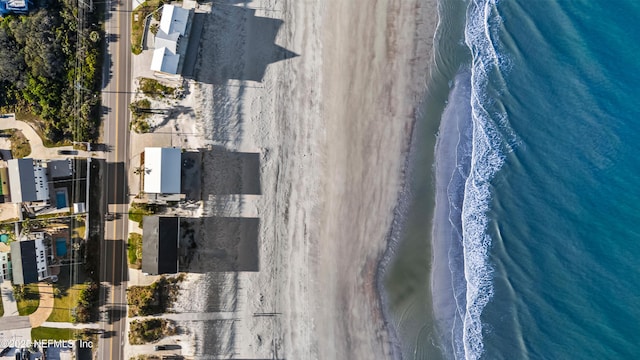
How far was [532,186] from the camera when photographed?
26906mm

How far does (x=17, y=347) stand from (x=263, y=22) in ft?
77.4

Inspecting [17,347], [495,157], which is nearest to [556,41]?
[495,157]

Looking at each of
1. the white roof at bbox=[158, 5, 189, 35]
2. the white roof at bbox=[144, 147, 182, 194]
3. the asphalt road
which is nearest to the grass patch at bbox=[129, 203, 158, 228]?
the asphalt road

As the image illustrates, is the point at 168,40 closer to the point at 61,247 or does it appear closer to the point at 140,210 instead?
the point at 140,210

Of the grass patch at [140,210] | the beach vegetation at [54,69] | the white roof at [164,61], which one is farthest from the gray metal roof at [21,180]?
the white roof at [164,61]

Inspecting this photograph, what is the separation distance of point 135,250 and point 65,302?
A: 199 inches

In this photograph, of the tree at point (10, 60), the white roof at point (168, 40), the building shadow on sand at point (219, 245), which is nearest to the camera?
the white roof at point (168, 40)

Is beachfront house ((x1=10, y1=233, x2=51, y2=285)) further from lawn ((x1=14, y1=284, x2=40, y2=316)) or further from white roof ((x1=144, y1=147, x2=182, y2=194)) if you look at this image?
white roof ((x1=144, y1=147, x2=182, y2=194))

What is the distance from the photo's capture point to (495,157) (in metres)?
27.2

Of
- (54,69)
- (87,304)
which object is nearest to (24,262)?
(87,304)

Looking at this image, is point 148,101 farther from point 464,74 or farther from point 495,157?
point 495,157

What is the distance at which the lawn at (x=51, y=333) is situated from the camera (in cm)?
2748

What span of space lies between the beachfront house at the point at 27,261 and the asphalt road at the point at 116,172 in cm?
316

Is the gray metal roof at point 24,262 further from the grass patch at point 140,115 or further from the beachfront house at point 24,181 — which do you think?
the grass patch at point 140,115
